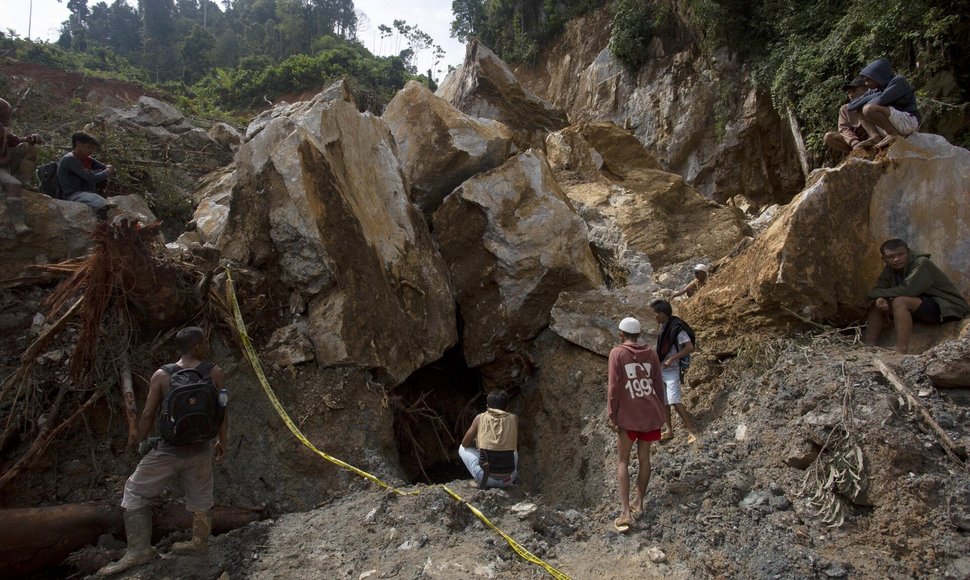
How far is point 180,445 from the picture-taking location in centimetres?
365

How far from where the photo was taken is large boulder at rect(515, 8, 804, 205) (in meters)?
13.8

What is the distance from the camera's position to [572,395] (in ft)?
21.0

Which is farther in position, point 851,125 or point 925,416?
point 851,125

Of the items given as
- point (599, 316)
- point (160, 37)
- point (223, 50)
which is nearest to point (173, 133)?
point (599, 316)

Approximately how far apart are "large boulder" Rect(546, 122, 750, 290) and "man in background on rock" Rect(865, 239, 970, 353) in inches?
136

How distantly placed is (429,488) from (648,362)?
6.33 ft

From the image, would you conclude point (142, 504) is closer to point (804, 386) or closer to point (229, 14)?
point (804, 386)

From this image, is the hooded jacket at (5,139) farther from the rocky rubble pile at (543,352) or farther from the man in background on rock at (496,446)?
the man in background on rock at (496,446)

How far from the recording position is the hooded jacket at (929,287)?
4422 mm

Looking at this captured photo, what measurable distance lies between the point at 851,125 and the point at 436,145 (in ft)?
16.6

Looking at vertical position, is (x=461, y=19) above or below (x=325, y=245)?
above

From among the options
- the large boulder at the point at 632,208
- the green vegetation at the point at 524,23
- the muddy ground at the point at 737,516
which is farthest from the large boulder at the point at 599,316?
the green vegetation at the point at 524,23

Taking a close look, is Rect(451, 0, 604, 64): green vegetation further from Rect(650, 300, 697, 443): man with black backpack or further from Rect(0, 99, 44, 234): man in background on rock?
Rect(0, 99, 44, 234): man in background on rock

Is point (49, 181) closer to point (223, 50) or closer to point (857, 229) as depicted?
point (857, 229)
